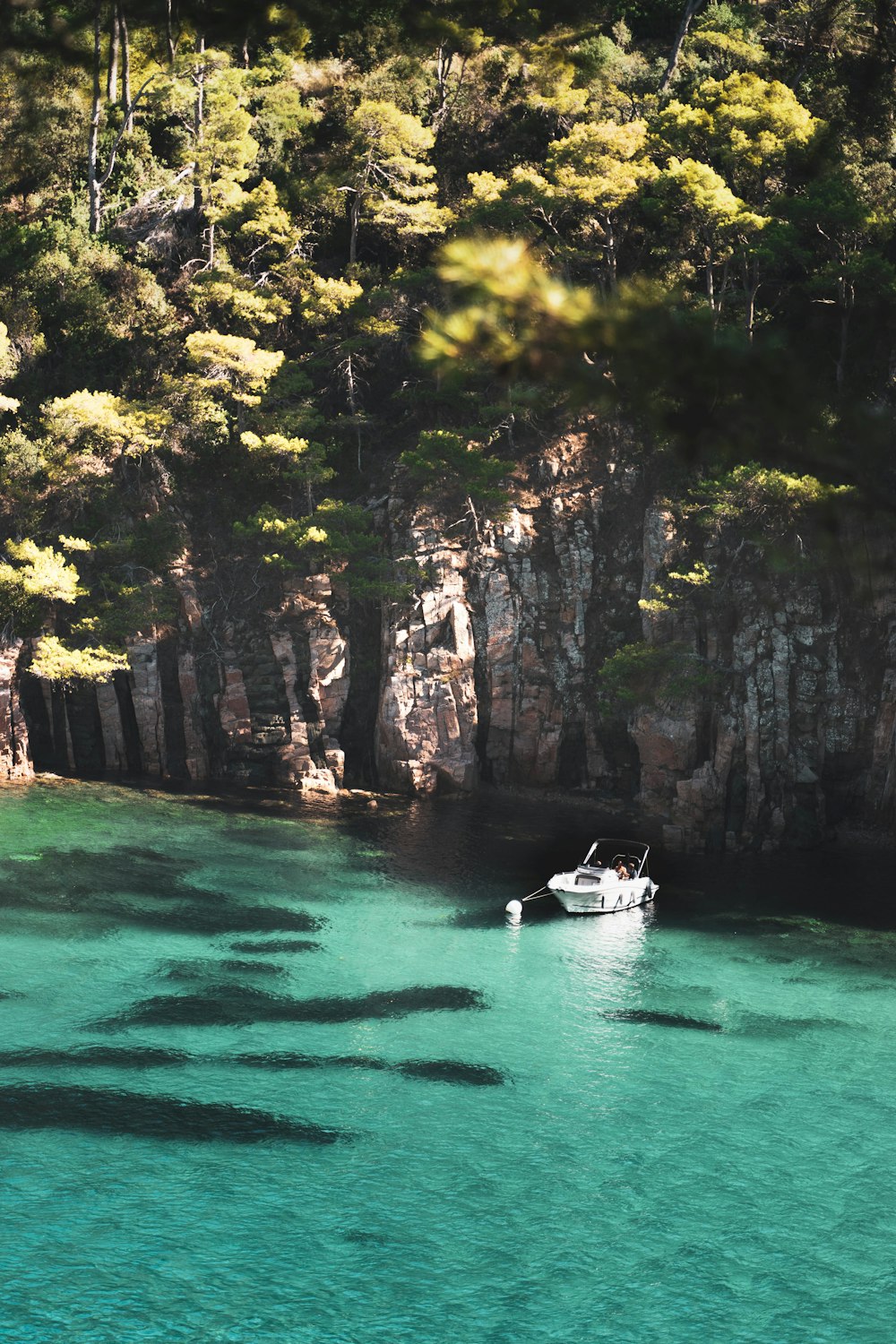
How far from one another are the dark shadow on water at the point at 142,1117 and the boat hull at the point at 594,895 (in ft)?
41.2

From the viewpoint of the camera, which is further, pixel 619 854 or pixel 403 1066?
pixel 619 854

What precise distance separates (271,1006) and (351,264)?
93.5 feet

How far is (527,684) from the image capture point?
41.3 metres

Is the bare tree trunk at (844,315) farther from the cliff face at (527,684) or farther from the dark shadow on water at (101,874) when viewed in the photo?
the dark shadow on water at (101,874)

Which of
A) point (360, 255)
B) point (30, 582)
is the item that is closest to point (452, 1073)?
point (30, 582)

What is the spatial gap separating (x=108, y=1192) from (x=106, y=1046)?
4.80m

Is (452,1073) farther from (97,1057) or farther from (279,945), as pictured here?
(279,945)

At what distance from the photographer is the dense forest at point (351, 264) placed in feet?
125

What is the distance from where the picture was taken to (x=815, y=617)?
38.1 metres

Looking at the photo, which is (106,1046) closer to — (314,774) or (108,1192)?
(108,1192)

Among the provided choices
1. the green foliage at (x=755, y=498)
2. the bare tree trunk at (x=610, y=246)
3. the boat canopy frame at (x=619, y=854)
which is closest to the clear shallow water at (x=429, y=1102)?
the boat canopy frame at (x=619, y=854)

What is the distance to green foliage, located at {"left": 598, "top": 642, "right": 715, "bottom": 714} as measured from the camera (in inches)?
1447

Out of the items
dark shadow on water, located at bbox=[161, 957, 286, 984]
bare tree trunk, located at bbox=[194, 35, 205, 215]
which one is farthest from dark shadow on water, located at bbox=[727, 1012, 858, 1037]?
bare tree trunk, located at bbox=[194, 35, 205, 215]

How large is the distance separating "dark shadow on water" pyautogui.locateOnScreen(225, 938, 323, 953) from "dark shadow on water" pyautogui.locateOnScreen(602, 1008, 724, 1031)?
6.96 metres
